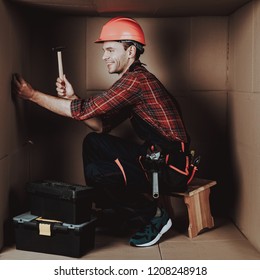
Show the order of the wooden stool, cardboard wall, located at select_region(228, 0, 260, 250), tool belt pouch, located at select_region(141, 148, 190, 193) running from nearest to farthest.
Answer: cardboard wall, located at select_region(228, 0, 260, 250)
tool belt pouch, located at select_region(141, 148, 190, 193)
the wooden stool

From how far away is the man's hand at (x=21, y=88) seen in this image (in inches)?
120

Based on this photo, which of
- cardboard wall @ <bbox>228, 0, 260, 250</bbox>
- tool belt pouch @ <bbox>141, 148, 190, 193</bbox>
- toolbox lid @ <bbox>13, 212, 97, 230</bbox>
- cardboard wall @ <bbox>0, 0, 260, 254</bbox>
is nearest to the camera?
toolbox lid @ <bbox>13, 212, 97, 230</bbox>

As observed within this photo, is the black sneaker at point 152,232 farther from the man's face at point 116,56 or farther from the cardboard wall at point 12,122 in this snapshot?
the man's face at point 116,56

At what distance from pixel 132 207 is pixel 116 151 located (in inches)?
14.7

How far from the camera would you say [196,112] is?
3729 mm

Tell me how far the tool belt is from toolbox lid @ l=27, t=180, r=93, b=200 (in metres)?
0.39

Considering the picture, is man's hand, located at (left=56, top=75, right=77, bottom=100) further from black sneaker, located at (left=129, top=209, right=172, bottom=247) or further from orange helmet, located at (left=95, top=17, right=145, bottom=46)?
black sneaker, located at (left=129, top=209, right=172, bottom=247)

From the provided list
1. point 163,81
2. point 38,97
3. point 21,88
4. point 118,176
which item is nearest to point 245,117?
point 163,81

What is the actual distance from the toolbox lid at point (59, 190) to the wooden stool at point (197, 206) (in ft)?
2.10

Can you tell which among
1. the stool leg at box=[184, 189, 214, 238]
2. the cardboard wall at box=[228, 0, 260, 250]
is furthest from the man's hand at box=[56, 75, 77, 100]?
the cardboard wall at box=[228, 0, 260, 250]

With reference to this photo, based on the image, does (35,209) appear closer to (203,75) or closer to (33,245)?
(33,245)

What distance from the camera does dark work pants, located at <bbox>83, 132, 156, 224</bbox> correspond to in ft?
10.3

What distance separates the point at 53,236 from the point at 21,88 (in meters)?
0.90

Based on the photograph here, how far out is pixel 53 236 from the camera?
2.86 m
